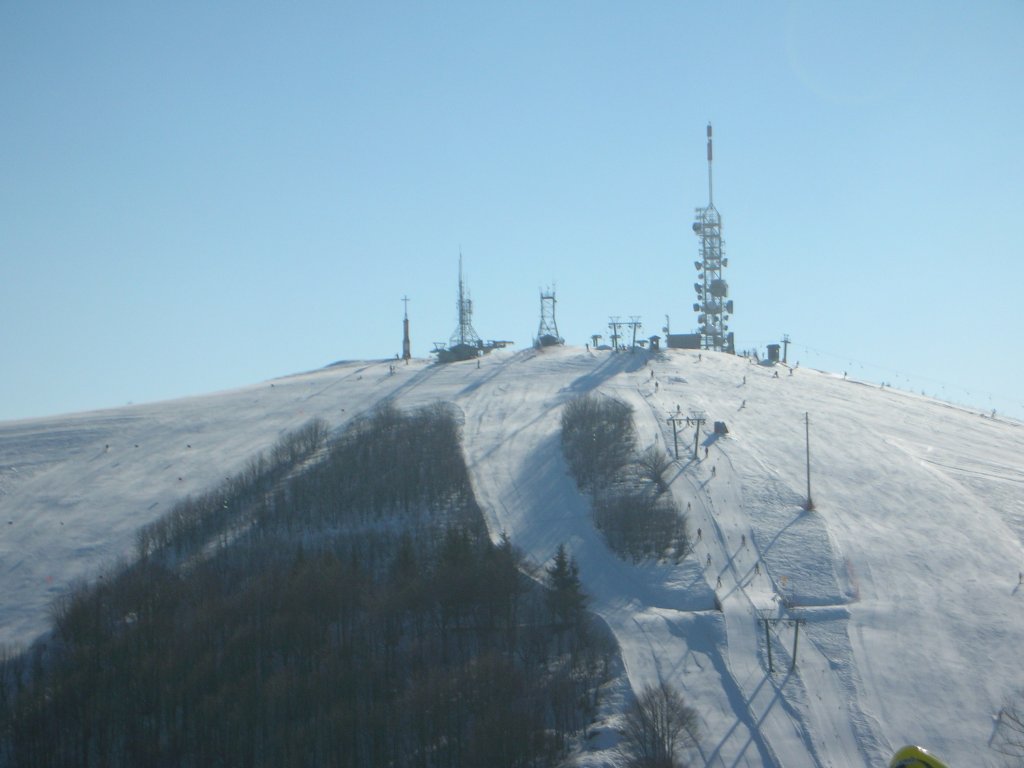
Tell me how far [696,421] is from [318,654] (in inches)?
1155

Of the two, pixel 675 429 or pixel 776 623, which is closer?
pixel 776 623

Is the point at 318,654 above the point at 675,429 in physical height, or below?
below

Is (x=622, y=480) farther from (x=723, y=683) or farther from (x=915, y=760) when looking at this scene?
(x=915, y=760)

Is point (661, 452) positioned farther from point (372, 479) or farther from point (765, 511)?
point (372, 479)

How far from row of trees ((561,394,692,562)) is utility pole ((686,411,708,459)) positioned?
2376mm

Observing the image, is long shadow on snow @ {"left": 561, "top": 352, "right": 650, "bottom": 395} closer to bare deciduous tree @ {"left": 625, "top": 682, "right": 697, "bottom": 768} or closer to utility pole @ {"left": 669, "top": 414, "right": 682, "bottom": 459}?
utility pole @ {"left": 669, "top": 414, "right": 682, "bottom": 459}

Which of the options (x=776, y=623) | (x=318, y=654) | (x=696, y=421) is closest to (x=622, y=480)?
(x=696, y=421)

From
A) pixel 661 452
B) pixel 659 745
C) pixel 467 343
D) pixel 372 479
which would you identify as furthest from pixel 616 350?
pixel 659 745

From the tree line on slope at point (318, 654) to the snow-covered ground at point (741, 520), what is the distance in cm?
225

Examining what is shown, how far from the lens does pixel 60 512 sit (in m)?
57.8

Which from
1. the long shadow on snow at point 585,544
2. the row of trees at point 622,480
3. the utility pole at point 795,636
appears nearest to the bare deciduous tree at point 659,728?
the utility pole at point 795,636

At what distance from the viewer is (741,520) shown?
165 feet

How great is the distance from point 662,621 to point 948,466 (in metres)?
26.3

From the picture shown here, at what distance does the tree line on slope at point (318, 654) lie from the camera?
3597cm
